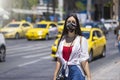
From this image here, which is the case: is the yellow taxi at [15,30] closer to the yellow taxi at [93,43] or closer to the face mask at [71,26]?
the yellow taxi at [93,43]

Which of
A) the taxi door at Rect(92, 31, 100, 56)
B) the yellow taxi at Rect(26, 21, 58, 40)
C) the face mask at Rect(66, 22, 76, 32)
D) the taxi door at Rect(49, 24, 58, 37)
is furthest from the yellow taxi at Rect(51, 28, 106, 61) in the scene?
the taxi door at Rect(49, 24, 58, 37)

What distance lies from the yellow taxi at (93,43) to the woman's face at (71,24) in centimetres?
1303

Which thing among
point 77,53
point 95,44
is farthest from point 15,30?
point 77,53

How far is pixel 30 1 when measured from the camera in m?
65.0

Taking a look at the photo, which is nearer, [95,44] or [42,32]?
[95,44]

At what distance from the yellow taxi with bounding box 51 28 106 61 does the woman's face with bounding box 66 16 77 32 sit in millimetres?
13033

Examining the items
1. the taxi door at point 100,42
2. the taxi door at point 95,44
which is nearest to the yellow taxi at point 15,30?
the taxi door at point 100,42

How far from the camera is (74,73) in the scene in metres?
6.84

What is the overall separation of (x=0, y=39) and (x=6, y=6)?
48.1m

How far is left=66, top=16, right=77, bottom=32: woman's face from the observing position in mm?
6773

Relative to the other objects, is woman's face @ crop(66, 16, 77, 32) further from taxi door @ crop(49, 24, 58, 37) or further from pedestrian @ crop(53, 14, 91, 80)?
taxi door @ crop(49, 24, 58, 37)

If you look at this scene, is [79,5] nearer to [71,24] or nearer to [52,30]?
[52,30]

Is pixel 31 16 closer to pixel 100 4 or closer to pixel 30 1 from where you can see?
pixel 30 1

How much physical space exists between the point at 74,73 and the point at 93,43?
45.6ft
